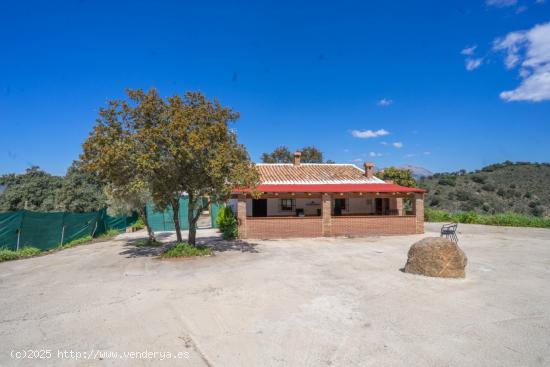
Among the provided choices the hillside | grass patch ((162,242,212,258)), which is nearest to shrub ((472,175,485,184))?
the hillside

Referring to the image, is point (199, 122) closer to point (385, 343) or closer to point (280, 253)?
point (280, 253)

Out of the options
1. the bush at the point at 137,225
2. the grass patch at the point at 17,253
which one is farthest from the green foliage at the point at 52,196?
the grass patch at the point at 17,253

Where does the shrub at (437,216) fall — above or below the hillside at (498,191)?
below

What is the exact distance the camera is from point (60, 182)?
36.2 meters

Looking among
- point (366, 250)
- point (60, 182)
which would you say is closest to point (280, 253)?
point (366, 250)

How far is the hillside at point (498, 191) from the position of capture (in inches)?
1550

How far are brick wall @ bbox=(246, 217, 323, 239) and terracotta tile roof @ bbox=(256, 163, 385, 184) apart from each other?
4.01 m

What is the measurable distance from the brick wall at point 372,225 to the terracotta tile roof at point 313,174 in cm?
447

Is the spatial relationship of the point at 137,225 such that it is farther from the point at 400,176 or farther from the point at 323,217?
the point at 400,176

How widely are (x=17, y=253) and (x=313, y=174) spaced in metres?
17.2

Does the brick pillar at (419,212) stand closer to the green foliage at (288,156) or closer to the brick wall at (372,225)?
the brick wall at (372,225)

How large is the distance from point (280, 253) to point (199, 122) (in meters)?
6.02

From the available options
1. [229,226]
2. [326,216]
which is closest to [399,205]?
[326,216]

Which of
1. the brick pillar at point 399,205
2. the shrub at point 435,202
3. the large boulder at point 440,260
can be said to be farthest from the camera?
A: the shrub at point 435,202
